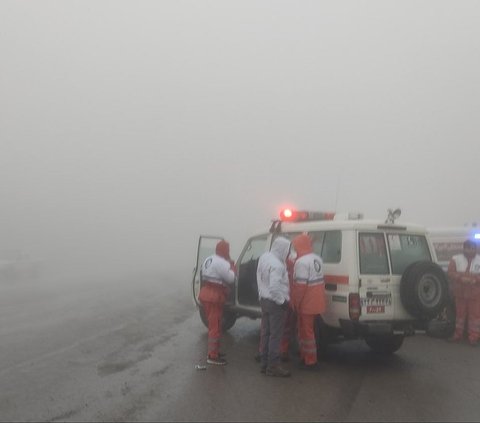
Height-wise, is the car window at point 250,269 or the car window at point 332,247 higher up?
the car window at point 332,247

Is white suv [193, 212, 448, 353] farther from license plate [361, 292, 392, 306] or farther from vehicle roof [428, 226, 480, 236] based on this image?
vehicle roof [428, 226, 480, 236]

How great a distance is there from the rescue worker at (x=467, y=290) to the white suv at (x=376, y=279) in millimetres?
1571

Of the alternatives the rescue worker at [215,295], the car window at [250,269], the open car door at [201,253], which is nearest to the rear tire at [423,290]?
the rescue worker at [215,295]

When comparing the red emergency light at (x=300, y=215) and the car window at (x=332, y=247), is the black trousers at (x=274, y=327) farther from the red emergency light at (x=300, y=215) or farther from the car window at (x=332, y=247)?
the red emergency light at (x=300, y=215)

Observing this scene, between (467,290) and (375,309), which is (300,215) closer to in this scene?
(375,309)

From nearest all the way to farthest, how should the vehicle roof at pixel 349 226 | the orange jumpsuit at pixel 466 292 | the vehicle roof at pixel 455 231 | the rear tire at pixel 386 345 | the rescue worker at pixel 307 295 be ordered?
the rescue worker at pixel 307 295, the vehicle roof at pixel 349 226, the rear tire at pixel 386 345, the orange jumpsuit at pixel 466 292, the vehicle roof at pixel 455 231

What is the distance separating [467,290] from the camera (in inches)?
350

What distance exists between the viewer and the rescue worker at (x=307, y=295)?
268 inches

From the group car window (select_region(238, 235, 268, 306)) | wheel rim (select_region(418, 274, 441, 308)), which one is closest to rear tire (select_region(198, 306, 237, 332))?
car window (select_region(238, 235, 268, 306))

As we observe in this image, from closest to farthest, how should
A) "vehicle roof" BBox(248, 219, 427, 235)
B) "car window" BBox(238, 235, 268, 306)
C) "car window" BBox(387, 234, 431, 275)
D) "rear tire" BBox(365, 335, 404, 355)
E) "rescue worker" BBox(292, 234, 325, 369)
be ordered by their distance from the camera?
"rescue worker" BBox(292, 234, 325, 369) < "vehicle roof" BBox(248, 219, 427, 235) < "car window" BBox(387, 234, 431, 275) < "rear tire" BBox(365, 335, 404, 355) < "car window" BBox(238, 235, 268, 306)

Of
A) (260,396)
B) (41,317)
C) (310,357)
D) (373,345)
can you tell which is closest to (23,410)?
(260,396)

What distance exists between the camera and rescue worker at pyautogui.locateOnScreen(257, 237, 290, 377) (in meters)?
6.66

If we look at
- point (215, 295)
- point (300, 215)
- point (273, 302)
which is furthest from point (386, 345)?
point (215, 295)

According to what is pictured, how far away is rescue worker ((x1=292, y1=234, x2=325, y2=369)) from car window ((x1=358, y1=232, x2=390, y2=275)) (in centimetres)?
58
